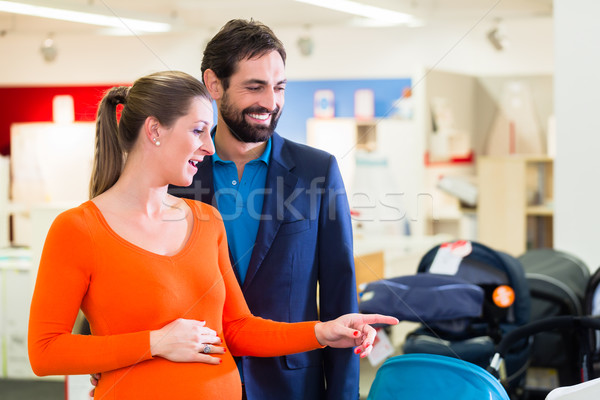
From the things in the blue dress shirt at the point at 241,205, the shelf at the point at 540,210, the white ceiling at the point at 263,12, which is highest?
the white ceiling at the point at 263,12

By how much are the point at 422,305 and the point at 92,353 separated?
6.36 ft

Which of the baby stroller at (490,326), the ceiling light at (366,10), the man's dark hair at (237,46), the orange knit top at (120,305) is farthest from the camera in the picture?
the ceiling light at (366,10)

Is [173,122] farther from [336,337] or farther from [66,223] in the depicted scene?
[336,337]

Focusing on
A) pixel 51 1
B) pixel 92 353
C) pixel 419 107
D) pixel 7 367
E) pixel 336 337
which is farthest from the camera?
pixel 419 107

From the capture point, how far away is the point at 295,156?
178 centimetres

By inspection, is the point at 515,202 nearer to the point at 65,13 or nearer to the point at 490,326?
the point at 490,326

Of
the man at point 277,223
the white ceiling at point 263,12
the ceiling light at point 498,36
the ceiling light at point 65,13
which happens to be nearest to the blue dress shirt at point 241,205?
the man at point 277,223

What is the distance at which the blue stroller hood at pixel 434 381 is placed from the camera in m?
1.52

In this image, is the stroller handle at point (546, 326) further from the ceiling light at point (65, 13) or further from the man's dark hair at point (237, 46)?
the ceiling light at point (65, 13)

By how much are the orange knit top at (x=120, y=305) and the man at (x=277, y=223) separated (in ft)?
0.84

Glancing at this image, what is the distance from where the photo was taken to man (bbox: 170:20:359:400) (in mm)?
1668

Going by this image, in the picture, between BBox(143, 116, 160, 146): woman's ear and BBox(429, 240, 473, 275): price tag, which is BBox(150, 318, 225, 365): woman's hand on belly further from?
BBox(429, 240, 473, 275): price tag

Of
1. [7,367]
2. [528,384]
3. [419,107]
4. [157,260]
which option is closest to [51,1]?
[7,367]

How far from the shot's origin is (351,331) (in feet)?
4.79
